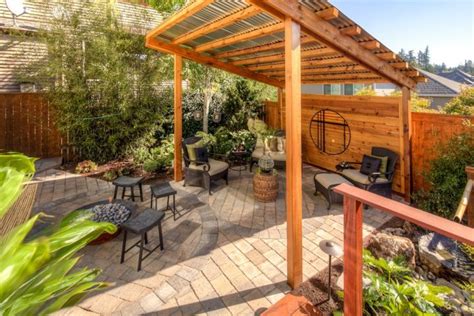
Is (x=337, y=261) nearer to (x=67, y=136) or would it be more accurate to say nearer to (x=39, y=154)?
(x=67, y=136)

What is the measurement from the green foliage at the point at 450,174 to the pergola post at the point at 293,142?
2852mm

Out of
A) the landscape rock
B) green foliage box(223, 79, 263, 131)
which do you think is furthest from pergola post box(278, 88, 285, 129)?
the landscape rock

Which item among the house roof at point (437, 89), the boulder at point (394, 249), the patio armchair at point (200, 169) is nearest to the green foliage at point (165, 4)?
the patio armchair at point (200, 169)

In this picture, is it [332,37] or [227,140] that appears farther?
[227,140]

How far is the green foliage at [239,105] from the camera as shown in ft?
31.2

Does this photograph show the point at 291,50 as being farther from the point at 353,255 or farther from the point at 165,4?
the point at 165,4

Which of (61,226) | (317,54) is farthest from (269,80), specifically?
(61,226)

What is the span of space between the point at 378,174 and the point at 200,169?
11.2ft

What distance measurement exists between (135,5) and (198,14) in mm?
5685

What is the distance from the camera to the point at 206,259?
3568mm

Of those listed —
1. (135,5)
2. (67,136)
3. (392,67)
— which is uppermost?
(135,5)

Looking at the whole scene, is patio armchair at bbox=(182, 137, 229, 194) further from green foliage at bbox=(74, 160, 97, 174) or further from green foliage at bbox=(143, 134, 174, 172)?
green foliage at bbox=(74, 160, 97, 174)

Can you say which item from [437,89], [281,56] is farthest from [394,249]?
[437,89]

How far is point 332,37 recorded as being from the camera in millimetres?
3549
